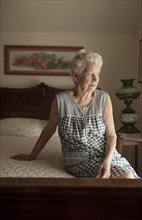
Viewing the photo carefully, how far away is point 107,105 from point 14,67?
232 centimetres

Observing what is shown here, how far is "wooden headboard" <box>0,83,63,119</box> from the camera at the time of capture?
12.8ft

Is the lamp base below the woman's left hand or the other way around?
below

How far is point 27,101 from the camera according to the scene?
12.9 ft

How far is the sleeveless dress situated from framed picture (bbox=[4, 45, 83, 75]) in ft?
7.00

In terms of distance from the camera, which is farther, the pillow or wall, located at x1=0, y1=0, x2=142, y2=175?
wall, located at x1=0, y1=0, x2=142, y2=175

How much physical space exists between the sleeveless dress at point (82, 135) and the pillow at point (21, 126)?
1489 millimetres

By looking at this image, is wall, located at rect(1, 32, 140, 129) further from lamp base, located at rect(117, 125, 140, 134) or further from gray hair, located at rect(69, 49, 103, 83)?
gray hair, located at rect(69, 49, 103, 83)

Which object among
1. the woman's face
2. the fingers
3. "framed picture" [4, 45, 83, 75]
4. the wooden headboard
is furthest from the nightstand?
the fingers

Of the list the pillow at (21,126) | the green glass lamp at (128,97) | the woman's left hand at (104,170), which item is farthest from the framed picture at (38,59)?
the woman's left hand at (104,170)

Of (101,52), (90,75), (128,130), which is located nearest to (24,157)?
(90,75)

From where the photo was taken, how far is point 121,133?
3.44 meters
